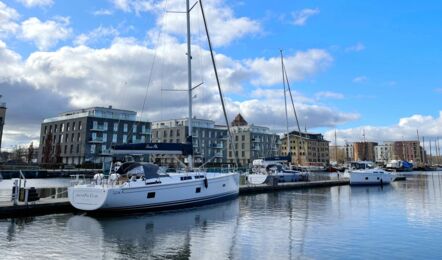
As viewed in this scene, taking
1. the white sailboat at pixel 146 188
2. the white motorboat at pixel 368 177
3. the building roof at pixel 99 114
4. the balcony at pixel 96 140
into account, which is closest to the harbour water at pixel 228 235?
the white sailboat at pixel 146 188

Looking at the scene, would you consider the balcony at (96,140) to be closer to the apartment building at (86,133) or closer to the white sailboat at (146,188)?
the apartment building at (86,133)

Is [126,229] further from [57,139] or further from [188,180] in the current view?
[57,139]

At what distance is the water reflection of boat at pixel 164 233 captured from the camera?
14.5 meters

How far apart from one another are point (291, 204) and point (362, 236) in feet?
44.6

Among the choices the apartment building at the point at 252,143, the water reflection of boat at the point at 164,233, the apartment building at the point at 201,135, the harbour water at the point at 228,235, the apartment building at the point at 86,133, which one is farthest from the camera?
the apartment building at the point at 252,143

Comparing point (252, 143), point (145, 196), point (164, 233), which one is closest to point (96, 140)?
point (252, 143)

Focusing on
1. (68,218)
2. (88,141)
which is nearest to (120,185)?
(68,218)

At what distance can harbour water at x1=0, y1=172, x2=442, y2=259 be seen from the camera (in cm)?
1428

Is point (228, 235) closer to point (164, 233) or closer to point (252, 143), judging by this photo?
point (164, 233)

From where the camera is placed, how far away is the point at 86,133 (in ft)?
314

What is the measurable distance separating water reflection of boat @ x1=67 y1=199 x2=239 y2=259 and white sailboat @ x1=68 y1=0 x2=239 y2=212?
2.46 ft

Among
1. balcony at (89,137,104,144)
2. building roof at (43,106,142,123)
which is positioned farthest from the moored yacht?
building roof at (43,106,142,123)

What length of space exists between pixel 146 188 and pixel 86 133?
78.7 m

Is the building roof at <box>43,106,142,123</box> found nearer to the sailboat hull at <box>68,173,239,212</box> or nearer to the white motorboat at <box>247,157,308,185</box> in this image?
the white motorboat at <box>247,157,308,185</box>
